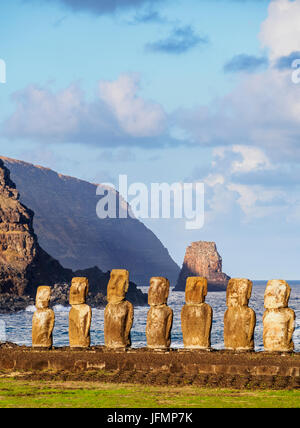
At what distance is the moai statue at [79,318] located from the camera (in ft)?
82.5

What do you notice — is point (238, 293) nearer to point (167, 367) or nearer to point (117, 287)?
point (117, 287)

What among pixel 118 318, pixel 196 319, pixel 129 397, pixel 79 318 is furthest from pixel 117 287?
pixel 129 397

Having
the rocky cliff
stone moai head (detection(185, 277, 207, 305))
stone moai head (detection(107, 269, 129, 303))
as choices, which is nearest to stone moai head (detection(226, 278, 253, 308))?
stone moai head (detection(185, 277, 207, 305))

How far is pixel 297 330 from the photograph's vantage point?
66062mm

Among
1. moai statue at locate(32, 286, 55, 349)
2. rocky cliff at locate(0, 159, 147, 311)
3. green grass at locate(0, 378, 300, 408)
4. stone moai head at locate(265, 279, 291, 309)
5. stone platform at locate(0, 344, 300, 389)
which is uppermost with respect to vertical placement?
rocky cliff at locate(0, 159, 147, 311)

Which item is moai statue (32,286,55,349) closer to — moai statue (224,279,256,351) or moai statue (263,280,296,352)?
moai statue (224,279,256,351)

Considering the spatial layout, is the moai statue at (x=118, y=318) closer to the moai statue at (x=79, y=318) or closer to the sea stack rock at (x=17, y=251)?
the moai statue at (x=79, y=318)

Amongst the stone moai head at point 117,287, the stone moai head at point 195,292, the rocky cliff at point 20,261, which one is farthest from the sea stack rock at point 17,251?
the stone moai head at point 195,292

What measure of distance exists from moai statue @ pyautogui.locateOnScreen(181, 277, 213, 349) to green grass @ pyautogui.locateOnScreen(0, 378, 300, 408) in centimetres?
527

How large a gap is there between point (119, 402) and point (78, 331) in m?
8.76

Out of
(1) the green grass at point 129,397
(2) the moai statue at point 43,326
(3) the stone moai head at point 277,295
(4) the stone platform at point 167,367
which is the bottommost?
(1) the green grass at point 129,397

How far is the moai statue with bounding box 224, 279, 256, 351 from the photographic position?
936 inches

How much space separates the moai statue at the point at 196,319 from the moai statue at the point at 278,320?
1.57 m
